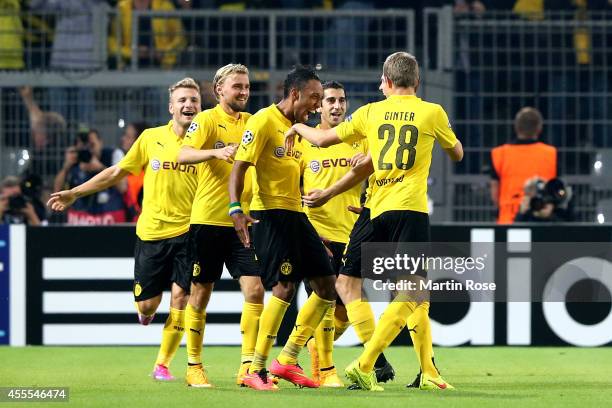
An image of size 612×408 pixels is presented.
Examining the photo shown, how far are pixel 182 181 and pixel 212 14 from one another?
341cm

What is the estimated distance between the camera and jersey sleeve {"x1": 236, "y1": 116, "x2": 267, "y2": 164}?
900cm

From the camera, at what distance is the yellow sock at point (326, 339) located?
9750 millimetres

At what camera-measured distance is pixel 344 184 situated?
9.07 meters

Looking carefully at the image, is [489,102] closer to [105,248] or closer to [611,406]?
[105,248]

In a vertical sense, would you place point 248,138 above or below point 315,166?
above

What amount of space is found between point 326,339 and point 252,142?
1.63 meters

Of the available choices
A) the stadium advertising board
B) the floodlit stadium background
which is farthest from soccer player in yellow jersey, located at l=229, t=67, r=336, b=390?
the floodlit stadium background

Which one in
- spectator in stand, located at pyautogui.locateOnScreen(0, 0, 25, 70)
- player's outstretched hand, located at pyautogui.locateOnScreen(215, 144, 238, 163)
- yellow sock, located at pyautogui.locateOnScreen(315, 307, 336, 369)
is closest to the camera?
player's outstretched hand, located at pyautogui.locateOnScreen(215, 144, 238, 163)

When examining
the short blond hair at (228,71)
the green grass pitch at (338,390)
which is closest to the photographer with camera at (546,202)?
the green grass pitch at (338,390)

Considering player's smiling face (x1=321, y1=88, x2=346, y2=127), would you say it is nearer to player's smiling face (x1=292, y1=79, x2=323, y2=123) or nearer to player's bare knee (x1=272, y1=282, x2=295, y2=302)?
player's smiling face (x1=292, y1=79, x2=323, y2=123)

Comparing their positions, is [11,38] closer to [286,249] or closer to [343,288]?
[286,249]

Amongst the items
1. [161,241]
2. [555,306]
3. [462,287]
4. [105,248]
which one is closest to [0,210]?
[105,248]

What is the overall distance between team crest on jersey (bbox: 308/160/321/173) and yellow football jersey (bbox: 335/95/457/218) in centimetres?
153

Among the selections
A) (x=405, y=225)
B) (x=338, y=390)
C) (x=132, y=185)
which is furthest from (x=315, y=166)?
(x=132, y=185)
